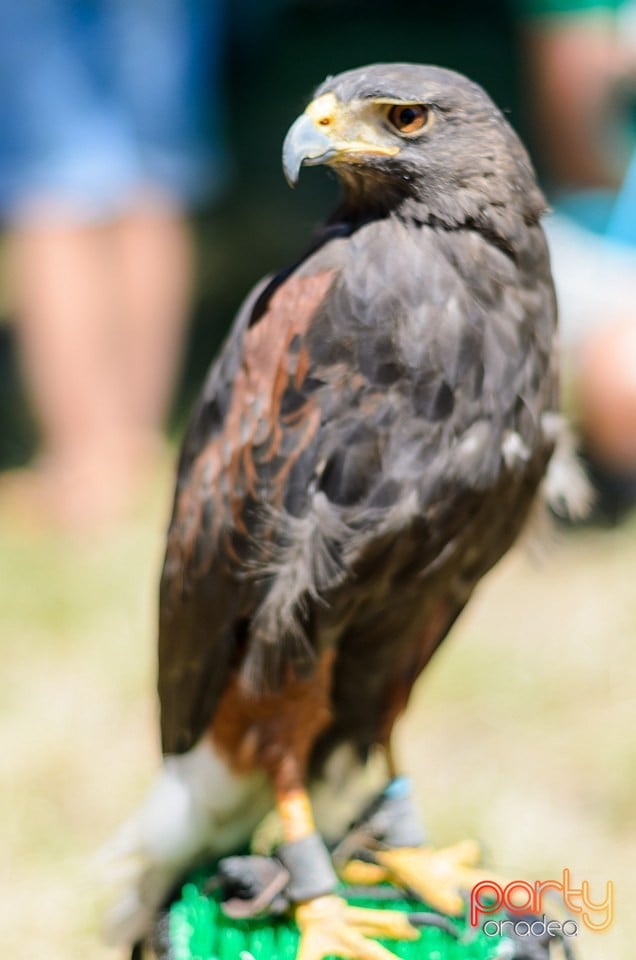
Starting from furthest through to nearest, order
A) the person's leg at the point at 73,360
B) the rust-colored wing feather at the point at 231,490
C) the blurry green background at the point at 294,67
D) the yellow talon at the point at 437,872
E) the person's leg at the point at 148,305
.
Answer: the blurry green background at the point at 294,67, the person's leg at the point at 148,305, the person's leg at the point at 73,360, the yellow talon at the point at 437,872, the rust-colored wing feather at the point at 231,490

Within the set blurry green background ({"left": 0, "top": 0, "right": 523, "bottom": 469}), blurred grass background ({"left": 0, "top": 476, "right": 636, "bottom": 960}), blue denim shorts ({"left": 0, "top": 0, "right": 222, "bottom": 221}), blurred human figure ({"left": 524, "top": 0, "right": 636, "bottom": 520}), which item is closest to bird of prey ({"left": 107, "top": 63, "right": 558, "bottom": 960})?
blurred grass background ({"left": 0, "top": 476, "right": 636, "bottom": 960})

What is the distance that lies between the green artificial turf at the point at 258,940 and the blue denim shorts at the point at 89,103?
11.5ft

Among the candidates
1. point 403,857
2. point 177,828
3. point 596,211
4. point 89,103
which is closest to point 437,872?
point 403,857

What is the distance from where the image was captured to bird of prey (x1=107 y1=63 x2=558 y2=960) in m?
2.21

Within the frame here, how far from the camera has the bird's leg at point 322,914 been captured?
244cm

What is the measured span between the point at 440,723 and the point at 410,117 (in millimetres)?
2522

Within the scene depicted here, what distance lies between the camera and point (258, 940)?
2.52 meters

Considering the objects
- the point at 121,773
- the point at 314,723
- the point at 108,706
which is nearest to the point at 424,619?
the point at 314,723

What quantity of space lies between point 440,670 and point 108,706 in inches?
44.1

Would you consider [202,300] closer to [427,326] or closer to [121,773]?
[121,773]

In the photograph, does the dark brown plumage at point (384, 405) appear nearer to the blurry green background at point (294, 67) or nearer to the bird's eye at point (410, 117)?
the bird's eye at point (410, 117)

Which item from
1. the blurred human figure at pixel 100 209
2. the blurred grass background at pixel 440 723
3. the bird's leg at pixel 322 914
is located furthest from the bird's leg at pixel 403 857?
the blurred human figure at pixel 100 209

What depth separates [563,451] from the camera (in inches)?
108

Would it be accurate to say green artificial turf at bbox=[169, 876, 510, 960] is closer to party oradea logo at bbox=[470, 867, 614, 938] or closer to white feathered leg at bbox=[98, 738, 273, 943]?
party oradea logo at bbox=[470, 867, 614, 938]
